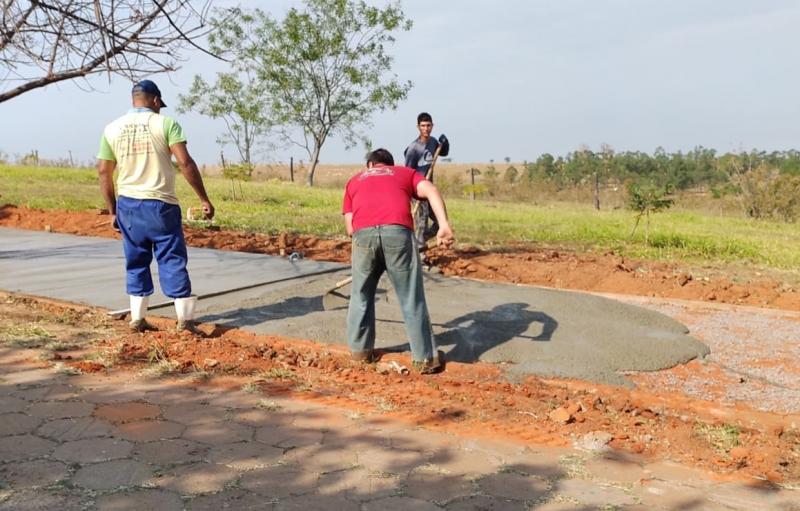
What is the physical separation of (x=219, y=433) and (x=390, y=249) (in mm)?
1559

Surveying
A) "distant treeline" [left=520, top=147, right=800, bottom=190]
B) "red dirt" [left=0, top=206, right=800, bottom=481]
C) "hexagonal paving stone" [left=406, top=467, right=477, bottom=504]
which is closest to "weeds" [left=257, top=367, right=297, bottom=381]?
"red dirt" [left=0, top=206, right=800, bottom=481]

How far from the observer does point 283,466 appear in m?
3.13

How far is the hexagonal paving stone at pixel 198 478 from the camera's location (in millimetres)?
2891

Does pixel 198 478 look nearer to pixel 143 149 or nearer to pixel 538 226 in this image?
pixel 143 149

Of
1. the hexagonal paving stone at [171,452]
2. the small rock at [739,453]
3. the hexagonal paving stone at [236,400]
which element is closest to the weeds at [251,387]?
the hexagonal paving stone at [236,400]

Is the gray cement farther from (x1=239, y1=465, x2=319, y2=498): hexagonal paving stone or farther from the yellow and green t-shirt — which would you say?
(x1=239, y1=465, x2=319, y2=498): hexagonal paving stone

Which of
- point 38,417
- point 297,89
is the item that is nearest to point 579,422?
point 38,417

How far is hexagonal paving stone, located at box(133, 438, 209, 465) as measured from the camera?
3156 mm

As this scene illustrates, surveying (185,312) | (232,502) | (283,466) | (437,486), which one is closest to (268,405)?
(283,466)

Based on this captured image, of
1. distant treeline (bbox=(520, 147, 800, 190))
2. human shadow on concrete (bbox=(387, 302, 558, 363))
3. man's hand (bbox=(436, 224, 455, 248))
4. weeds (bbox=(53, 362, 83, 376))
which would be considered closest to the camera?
weeds (bbox=(53, 362, 83, 376))

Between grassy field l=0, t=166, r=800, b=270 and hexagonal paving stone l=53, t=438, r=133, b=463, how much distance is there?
7675 millimetres

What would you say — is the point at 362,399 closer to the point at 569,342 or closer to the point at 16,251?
the point at 569,342

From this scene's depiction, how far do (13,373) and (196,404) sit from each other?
119cm

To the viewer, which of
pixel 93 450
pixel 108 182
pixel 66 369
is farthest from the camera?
pixel 108 182
